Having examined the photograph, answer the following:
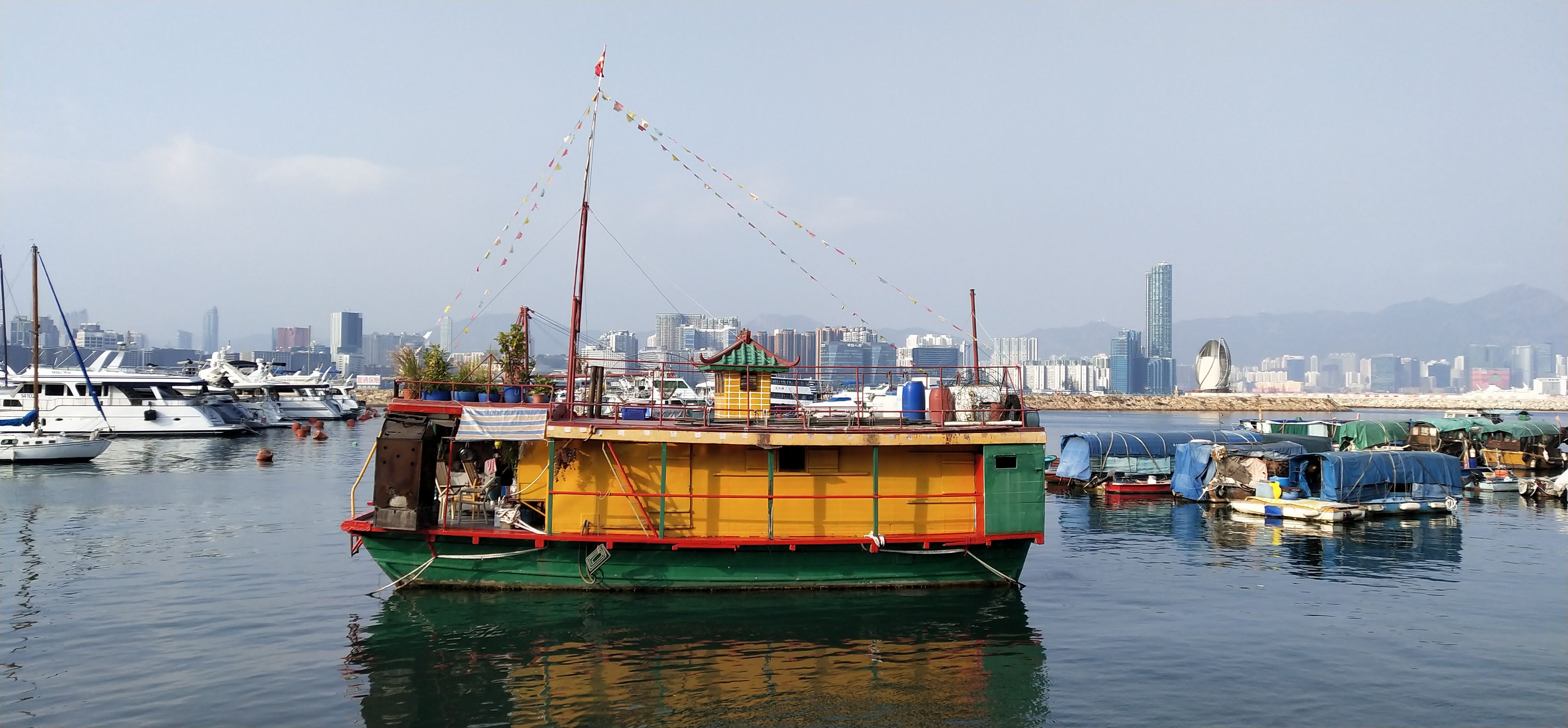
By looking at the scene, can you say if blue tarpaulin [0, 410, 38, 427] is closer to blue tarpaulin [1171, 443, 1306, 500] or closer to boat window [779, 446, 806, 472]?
boat window [779, 446, 806, 472]

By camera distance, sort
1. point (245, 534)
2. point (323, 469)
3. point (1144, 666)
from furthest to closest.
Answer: point (323, 469)
point (245, 534)
point (1144, 666)

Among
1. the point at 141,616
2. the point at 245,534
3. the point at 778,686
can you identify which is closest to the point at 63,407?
the point at 245,534

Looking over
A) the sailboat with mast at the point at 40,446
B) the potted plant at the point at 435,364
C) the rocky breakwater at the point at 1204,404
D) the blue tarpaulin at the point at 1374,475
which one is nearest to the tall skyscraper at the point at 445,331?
the potted plant at the point at 435,364

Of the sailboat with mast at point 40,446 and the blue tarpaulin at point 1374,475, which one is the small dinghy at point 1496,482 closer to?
the blue tarpaulin at point 1374,475

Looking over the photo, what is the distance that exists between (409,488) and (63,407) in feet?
199

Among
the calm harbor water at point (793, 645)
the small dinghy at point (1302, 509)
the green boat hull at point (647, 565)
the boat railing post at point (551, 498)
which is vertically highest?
the boat railing post at point (551, 498)

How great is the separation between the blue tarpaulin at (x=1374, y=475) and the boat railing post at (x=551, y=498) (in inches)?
1180

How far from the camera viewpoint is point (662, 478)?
18672 mm

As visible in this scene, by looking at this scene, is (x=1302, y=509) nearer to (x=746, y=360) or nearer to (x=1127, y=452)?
(x=1127, y=452)

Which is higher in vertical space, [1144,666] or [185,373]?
[185,373]

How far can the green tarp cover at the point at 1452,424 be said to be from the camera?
51.7m

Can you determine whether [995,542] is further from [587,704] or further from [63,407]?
[63,407]

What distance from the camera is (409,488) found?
59.3ft

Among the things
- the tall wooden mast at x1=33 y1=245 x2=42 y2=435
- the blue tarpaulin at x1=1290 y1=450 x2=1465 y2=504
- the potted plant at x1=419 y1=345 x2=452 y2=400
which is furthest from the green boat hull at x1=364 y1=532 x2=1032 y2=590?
the tall wooden mast at x1=33 y1=245 x2=42 y2=435
